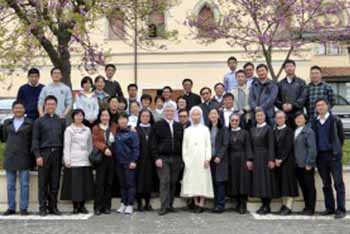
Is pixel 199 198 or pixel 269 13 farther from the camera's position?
pixel 269 13

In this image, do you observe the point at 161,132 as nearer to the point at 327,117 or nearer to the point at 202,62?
the point at 327,117

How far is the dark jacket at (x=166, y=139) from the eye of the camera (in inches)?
453

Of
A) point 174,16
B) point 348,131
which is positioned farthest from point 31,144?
point 174,16

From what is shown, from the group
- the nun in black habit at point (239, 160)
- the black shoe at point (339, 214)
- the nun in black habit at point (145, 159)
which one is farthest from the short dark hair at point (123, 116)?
the black shoe at point (339, 214)

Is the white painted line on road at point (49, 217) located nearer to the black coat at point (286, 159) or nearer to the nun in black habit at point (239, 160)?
the nun in black habit at point (239, 160)

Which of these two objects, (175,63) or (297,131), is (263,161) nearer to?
(297,131)

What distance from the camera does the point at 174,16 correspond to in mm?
34156

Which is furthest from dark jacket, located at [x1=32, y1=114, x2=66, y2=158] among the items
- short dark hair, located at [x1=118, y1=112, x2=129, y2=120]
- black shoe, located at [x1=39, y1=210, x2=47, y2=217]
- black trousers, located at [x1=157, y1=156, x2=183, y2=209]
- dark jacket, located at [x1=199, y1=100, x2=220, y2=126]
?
dark jacket, located at [x1=199, y1=100, x2=220, y2=126]

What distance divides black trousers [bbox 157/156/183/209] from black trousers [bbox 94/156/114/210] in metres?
0.90

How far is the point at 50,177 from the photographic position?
37.4ft

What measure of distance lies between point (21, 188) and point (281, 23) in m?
11.9

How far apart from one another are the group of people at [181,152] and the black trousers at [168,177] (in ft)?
0.06

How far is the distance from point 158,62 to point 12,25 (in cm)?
1981

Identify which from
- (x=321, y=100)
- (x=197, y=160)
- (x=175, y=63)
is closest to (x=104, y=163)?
(x=197, y=160)
